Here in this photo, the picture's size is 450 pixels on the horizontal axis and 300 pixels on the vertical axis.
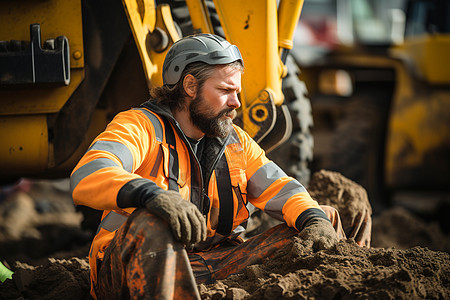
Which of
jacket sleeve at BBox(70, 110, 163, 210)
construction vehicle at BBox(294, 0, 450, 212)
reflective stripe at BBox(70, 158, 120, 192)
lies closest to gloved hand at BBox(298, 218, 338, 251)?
jacket sleeve at BBox(70, 110, 163, 210)

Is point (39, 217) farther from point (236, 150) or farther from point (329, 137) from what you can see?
point (236, 150)

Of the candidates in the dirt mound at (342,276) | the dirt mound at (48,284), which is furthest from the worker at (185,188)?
the dirt mound at (48,284)

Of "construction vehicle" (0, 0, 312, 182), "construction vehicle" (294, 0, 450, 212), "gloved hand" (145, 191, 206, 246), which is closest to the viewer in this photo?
"gloved hand" (145, 191, 206, 246)

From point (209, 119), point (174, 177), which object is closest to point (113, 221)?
point (174, 177)

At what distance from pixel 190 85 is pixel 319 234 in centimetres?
97

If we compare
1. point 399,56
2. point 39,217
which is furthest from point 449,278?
point 39,217

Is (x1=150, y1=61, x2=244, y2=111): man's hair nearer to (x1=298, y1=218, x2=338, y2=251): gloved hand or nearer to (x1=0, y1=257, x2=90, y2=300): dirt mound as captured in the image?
(x1=298, y1=218, x2=338, y2=251): gloved hand

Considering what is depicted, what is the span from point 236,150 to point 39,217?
5.18 meters

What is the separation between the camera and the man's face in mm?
3129

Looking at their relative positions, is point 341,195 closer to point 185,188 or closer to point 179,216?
point 185,188

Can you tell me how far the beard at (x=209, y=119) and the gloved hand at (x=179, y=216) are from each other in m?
0.73

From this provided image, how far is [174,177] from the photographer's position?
2.95 meters

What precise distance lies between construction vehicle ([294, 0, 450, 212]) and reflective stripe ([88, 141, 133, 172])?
13.9 ft

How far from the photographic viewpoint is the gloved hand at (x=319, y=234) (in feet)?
9.43
